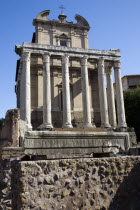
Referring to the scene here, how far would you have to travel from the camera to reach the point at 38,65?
23703 millimetres

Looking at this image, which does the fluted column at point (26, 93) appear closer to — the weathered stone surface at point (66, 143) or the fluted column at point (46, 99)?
the fluted column at point (46, 99)

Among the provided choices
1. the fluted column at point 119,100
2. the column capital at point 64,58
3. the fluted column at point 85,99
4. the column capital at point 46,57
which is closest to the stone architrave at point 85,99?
the fluted column at point 85,99

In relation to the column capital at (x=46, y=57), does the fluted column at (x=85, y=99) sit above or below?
below

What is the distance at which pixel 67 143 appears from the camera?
11.9 feet

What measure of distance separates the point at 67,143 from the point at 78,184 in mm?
920

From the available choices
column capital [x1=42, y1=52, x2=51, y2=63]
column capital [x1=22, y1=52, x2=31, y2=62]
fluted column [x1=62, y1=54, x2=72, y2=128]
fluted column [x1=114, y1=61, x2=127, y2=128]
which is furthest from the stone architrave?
column capital [x1=22, y1=52, x2=31, y2=62]

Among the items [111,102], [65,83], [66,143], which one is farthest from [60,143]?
[111,102]

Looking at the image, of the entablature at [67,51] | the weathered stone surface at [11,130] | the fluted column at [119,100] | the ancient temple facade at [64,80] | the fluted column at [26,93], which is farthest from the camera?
the fluted column at [119,100]

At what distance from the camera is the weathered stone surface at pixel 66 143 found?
140 inches

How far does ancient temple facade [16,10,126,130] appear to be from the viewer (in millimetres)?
20344

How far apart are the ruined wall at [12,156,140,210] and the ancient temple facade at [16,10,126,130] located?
15510 millimetres

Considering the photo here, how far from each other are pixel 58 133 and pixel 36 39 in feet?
74.7

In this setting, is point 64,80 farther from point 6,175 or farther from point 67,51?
point 6,175

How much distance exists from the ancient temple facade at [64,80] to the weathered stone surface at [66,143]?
1473 cm
